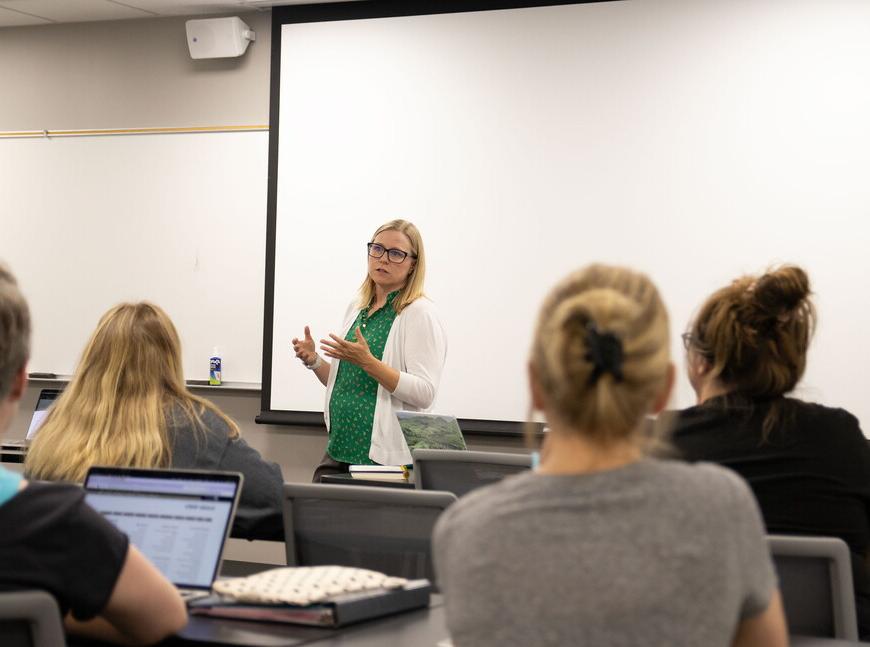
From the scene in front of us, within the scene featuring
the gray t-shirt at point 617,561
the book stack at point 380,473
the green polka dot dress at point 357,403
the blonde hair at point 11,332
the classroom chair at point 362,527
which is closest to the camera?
the gray t-shirt at point 617,561

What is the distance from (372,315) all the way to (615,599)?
104 inches

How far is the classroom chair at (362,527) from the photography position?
1928 millimetres

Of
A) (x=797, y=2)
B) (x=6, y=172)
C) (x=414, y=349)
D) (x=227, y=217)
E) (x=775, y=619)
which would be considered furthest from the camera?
(x=6, y=172)

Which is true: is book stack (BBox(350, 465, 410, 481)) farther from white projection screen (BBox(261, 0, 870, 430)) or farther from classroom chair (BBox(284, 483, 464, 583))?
white projection screen (BBox(261, 0, 870, 430))

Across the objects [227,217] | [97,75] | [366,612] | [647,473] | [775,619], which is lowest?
[366,612]

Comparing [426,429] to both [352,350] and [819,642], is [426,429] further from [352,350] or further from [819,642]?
[819,642]

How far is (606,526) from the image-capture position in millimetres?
1074

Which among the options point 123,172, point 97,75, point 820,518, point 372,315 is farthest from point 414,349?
point 97,75

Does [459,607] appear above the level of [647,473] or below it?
below

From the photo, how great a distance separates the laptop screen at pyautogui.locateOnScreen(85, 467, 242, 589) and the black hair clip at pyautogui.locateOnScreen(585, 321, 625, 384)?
33.0 inches

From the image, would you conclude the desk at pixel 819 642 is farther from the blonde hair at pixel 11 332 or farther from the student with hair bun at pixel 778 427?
the blonde hair at pixel 11 332

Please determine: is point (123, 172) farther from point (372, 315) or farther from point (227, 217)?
point (372, 315)

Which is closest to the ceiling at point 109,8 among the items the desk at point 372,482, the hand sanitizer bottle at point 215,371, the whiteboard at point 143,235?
the whiteboard at point 143,235

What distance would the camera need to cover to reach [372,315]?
3.64m
